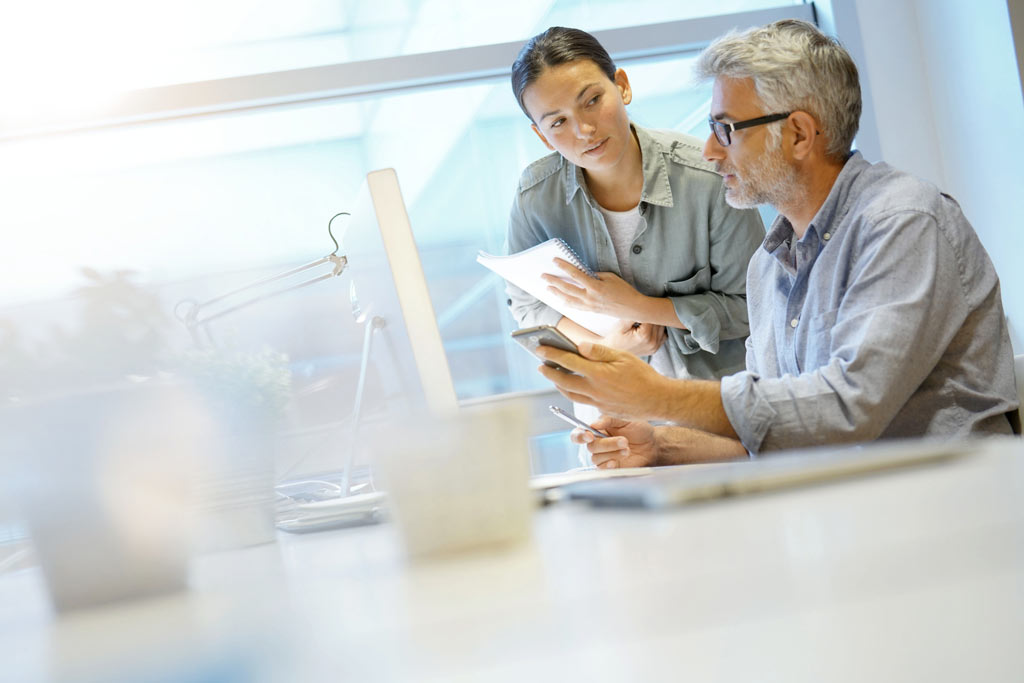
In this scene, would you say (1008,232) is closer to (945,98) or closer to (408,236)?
(945,98)

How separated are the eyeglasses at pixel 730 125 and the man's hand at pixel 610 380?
1.84 ft

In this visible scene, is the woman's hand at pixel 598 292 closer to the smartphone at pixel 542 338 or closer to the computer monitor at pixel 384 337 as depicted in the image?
the smartphone at pixel 542 338

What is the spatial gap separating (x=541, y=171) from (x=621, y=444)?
3.19 feet

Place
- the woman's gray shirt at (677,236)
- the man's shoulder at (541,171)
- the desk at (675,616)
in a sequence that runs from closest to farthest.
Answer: the desk at (675,616)
the woman's gray shirt at (677,236)
the man's shoulder at (541,171)

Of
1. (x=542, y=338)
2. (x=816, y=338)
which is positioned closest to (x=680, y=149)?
(x=816, y=338)

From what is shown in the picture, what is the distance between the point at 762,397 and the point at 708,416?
9cm

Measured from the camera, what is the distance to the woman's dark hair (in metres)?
2.11

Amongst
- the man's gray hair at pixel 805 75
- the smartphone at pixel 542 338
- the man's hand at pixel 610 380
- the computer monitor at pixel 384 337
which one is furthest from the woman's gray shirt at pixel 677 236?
the computer monitor at pixel 384 337

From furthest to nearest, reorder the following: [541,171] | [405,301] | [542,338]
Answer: [541,171], [542,338], [405,301]

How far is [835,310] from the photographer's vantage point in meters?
1.46

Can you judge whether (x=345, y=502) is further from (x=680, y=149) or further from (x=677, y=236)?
(x=680, y=149)

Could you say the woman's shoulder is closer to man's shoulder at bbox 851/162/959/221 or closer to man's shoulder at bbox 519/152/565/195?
man's shoulder at bbox 519/152/565/195

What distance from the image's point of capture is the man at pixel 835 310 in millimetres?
1297

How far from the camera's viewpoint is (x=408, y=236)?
88 cm
